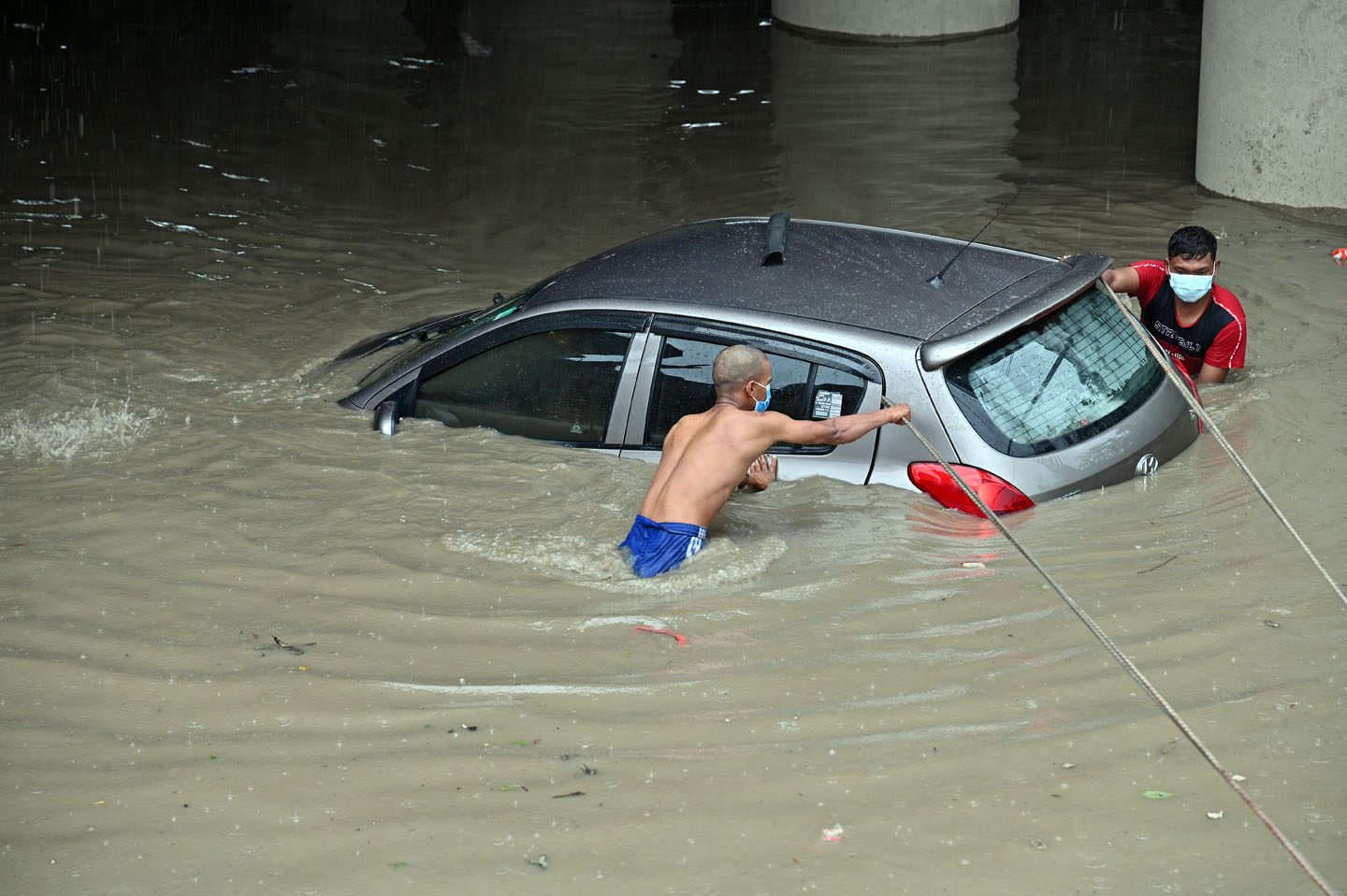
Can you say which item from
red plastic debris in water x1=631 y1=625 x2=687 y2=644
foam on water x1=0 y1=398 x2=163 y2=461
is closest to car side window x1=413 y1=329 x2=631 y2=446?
red plastic debris in water x1=631 y1=625 x2=687 y2=644

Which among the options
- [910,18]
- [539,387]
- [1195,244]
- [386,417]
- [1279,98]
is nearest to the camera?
[539,387]

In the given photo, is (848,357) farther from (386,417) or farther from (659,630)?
(386,417)

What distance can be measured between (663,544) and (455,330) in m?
1.83

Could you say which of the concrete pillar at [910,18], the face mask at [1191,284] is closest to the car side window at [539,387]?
the face mask at [1191,284]

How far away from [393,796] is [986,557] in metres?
2.37

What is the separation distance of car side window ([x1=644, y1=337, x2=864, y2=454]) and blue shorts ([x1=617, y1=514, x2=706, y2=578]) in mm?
479

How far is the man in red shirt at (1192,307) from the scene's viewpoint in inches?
249

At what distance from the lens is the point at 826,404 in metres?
4.96

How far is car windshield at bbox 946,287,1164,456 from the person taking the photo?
15.8 feet

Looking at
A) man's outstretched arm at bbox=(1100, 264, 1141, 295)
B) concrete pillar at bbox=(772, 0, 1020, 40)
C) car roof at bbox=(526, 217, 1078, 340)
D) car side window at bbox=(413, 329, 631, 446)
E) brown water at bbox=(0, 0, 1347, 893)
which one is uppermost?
concrete pillar at bbox=(772, 0, 1020, 40)

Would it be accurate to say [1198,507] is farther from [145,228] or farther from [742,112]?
[742,112]

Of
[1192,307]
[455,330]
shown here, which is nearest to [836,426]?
[455,330]

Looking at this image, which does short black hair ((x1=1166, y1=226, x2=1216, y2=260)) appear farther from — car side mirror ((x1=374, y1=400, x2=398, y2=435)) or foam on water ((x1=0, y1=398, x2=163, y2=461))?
foam on water ((x1=0, y1=398, x2=163, y2=461))

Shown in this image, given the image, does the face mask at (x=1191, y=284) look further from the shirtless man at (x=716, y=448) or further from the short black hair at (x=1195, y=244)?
the shirtless man at (x=716, y=448)
